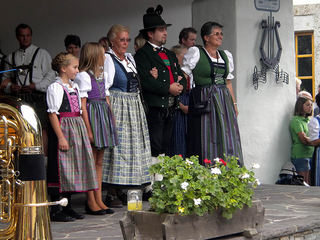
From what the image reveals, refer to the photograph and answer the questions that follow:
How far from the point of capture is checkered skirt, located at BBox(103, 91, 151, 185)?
19.6ft

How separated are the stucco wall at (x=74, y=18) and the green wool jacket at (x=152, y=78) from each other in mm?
3428

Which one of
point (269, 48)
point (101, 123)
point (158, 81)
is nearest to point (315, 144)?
point (269, 48)

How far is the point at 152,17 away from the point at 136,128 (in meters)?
1.16

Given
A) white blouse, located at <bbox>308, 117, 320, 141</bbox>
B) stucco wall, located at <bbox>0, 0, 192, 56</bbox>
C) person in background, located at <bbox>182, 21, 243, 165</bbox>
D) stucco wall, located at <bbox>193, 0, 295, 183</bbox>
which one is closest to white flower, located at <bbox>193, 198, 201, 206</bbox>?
person in background, located at <bbox>182, 21, 243, 165</bbox>

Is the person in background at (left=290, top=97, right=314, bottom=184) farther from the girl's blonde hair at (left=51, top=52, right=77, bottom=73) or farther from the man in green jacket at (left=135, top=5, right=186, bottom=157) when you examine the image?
the girl's blonde hair at (left=51, top=52, right=77, bottom=73)

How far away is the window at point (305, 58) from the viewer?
14375 mm

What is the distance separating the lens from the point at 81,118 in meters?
5.39

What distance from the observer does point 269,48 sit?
354 inches

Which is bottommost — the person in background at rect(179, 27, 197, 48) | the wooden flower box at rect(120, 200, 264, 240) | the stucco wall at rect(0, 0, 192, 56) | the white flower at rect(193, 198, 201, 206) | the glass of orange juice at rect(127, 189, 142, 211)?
the wooden flower box at rect(120, 200, 264, 240)

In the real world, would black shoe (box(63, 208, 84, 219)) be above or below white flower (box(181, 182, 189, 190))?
below

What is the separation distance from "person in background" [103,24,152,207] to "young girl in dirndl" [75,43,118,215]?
0.72 ft

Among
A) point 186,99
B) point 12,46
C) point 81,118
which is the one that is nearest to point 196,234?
point 81,118

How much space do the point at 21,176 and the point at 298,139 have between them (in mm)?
7028

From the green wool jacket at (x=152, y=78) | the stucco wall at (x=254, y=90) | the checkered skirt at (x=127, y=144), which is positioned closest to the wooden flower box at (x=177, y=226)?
the checkered skirt at (x=127, y=144)
